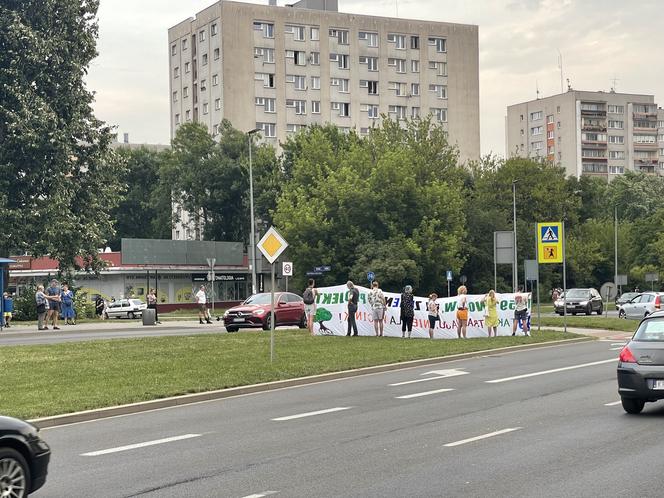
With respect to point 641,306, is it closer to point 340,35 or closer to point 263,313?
point 263,313

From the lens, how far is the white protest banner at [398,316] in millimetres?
33344

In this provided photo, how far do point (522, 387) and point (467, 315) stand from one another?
48.3 ft

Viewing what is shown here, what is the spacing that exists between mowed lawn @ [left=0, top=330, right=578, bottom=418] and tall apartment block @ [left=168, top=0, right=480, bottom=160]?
2684 inches

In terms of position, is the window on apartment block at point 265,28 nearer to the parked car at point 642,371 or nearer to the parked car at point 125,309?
the parked car at point 125,309

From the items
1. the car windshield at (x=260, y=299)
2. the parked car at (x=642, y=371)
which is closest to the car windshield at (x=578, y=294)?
the car windshield at (x=260, y=299)

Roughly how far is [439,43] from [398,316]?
261 feet

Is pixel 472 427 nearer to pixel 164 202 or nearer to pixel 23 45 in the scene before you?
pixel 23 45

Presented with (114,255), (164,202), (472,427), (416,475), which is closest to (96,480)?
(416,475)

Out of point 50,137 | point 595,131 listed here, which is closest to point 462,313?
point 50,137

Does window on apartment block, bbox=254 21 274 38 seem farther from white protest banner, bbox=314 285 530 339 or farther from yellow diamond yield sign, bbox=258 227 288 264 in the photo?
yellow diamond yield sign, bbox=258 227 288 264

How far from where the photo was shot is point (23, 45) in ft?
152

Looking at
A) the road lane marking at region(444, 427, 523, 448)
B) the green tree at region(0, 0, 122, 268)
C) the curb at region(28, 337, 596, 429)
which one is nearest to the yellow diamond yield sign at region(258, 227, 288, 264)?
the curb at region(28, 337, 596, 429)

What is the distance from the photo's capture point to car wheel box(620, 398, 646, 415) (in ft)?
45.5

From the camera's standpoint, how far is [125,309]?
6738cm
